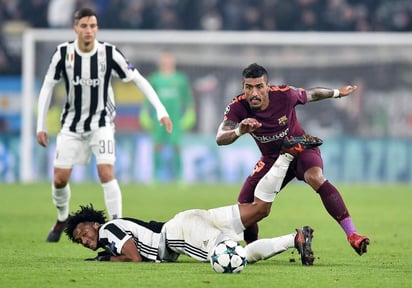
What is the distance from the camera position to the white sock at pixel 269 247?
962cm

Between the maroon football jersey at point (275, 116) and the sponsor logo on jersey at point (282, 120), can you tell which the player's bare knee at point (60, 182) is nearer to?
the maroon football jersey at point (275, 116)

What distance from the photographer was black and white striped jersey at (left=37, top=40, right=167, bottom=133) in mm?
12125

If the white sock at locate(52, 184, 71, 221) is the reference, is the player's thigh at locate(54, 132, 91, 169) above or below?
above

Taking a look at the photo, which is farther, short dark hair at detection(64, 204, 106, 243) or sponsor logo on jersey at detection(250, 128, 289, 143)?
sponsor logo on jersey at detection(250, 128, 289, 143)

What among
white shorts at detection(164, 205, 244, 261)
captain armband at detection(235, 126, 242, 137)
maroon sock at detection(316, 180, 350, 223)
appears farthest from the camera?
maroon sock at detection(316, 180, 350, 223)

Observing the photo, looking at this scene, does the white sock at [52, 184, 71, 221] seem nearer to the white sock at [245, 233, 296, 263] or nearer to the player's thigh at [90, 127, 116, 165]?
the player's thigh at [90, 127, 116, 165]

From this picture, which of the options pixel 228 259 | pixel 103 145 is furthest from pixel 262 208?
pixel 103 145

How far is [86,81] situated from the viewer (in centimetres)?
1223

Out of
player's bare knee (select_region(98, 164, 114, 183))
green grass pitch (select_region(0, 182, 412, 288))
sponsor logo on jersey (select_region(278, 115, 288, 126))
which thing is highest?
sponsor logo on jersey (select_region(278, 115, 288, 126))

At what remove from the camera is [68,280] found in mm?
8508

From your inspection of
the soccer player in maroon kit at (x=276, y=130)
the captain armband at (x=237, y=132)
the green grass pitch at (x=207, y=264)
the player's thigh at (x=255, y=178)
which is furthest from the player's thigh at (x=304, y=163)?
the captain armband at (x=237, y=132)

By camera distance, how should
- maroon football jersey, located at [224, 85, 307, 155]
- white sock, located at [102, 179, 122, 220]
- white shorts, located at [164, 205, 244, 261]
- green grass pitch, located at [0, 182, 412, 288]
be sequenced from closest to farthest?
green grass pitch, located at [0, 182, 412, 288] → white shorts, located at [164, 205, 244, 261] → maroon football jersey, located at [224, 85, 307, 155] → white sock, located at [102, 179, 122, 220]

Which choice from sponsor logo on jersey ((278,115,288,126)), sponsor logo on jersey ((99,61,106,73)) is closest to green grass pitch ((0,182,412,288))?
sponsor logo on jersey ((278,115,288,126))

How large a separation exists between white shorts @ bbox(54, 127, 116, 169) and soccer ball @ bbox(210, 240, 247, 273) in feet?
11.4
